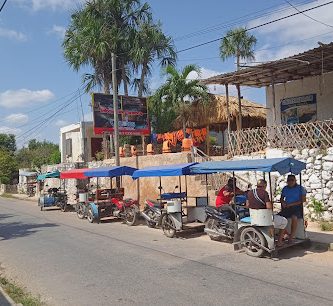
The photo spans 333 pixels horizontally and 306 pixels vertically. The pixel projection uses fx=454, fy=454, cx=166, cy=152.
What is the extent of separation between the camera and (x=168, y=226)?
1370 cm

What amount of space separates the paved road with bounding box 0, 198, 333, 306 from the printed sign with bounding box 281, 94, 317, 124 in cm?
1065

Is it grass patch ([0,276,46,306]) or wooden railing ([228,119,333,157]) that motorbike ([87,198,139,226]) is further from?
grass patch ([0,276,46,306])

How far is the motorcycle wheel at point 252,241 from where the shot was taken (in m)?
10.1

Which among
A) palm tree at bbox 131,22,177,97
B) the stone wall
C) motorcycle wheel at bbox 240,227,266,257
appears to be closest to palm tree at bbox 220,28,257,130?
palm tree at bbox 131,22,177,97

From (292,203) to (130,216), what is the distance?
7.91 metres

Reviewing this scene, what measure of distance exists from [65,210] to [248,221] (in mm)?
16566

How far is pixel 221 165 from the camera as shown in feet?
38.8

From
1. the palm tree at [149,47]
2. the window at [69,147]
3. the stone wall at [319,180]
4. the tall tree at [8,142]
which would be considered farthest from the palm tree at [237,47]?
the tall tree at [8,142]

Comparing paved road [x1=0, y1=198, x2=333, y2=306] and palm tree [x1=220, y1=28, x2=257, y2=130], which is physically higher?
palm tree [x1=220, y1=28, x2=257, y2=130]

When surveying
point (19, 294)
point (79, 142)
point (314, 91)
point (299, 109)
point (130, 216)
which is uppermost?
point (314, 91)

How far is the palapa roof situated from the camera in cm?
1627

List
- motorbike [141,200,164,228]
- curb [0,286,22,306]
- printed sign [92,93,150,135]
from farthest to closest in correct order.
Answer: printed sign [92,93,150,135]
motorbike [141,200,164,228]
curb [0,286,22,306]

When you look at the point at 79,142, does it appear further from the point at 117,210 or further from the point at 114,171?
the point at 114,171

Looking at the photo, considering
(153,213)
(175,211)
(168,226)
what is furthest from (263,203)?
(153,213)
